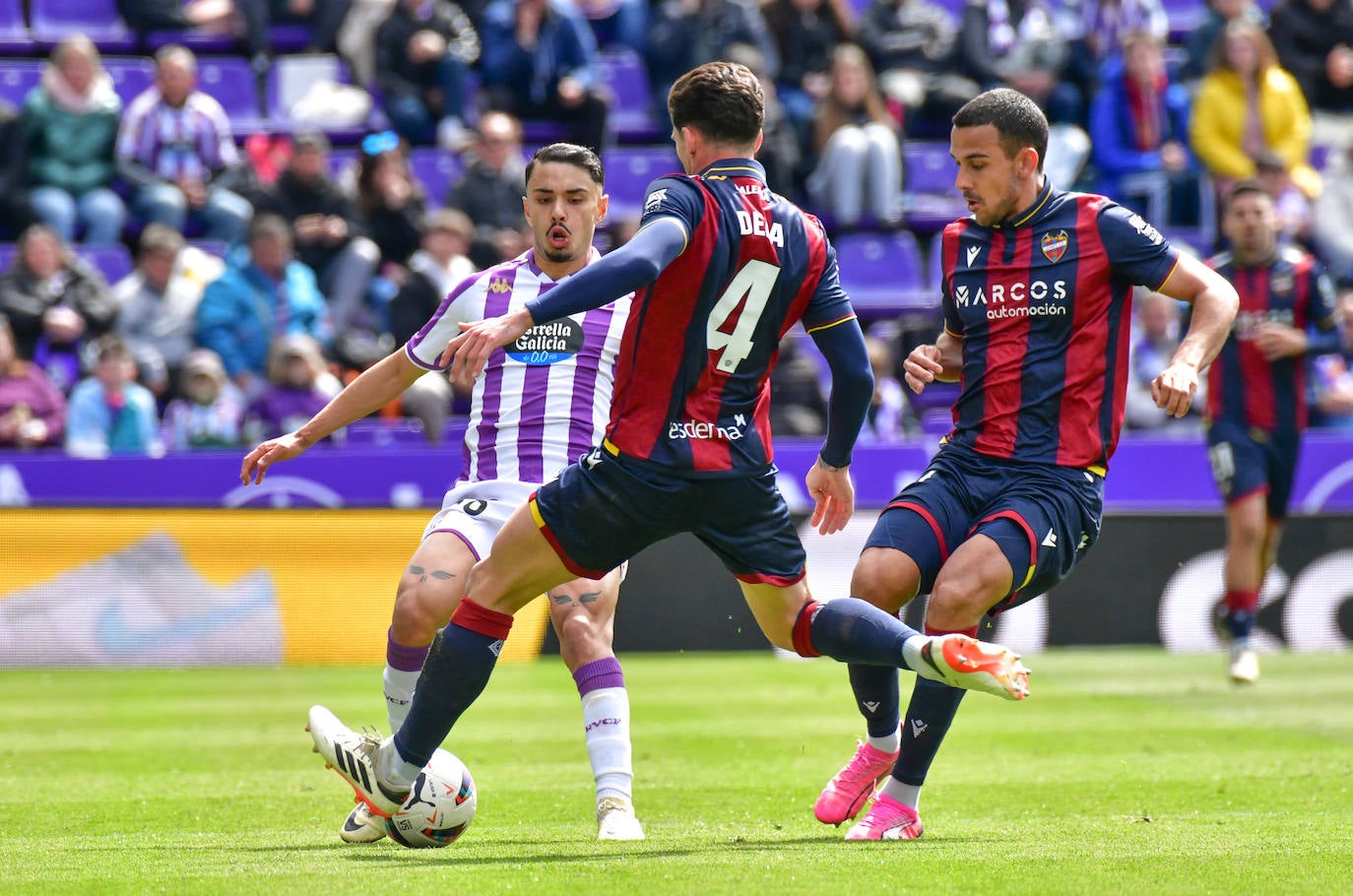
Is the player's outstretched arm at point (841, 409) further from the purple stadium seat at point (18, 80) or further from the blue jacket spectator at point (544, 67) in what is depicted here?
the purple stadium seat at point (18, 80)

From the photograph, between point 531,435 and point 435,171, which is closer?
point 531,435

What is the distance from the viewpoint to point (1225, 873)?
183 inches

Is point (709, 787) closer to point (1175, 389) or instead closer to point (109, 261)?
point (1175, 389)

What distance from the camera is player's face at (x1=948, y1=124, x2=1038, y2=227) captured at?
5.73 m

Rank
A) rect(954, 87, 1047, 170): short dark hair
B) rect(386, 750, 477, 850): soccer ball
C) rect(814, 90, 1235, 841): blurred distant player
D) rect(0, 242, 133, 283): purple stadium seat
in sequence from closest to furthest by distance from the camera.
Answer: rect(386, 750, 477, 850): soccer ball → rect(814, 90, 1235, 841): blurred distant player → rect(954, 87, 1047, 170): short dark hair → rect(0, 242, 133, 283): purple stadium seat

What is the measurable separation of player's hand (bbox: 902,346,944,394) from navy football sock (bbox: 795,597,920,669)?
81 cm

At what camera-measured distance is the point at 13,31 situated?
1800 centimetres

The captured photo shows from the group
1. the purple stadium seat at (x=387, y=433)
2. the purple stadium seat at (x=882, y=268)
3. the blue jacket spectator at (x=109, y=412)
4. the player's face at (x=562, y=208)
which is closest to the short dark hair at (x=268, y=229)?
the blue jacket spectator at (x=109, y=412)

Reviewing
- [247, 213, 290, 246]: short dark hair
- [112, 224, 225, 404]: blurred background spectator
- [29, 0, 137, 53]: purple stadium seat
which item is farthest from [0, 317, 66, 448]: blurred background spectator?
[29, 0, 137, 53]: purple stadium seat

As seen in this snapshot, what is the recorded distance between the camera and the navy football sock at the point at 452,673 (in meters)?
5.20

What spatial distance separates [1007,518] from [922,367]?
0.57 m

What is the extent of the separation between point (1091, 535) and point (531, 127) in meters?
12.4

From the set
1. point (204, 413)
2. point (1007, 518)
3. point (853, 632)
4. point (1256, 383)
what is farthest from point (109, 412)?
point (853, 632)

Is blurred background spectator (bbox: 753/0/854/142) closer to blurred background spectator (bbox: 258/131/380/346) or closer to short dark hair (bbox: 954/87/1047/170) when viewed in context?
blurred background spectator (bbox: 258/131/380/346)
